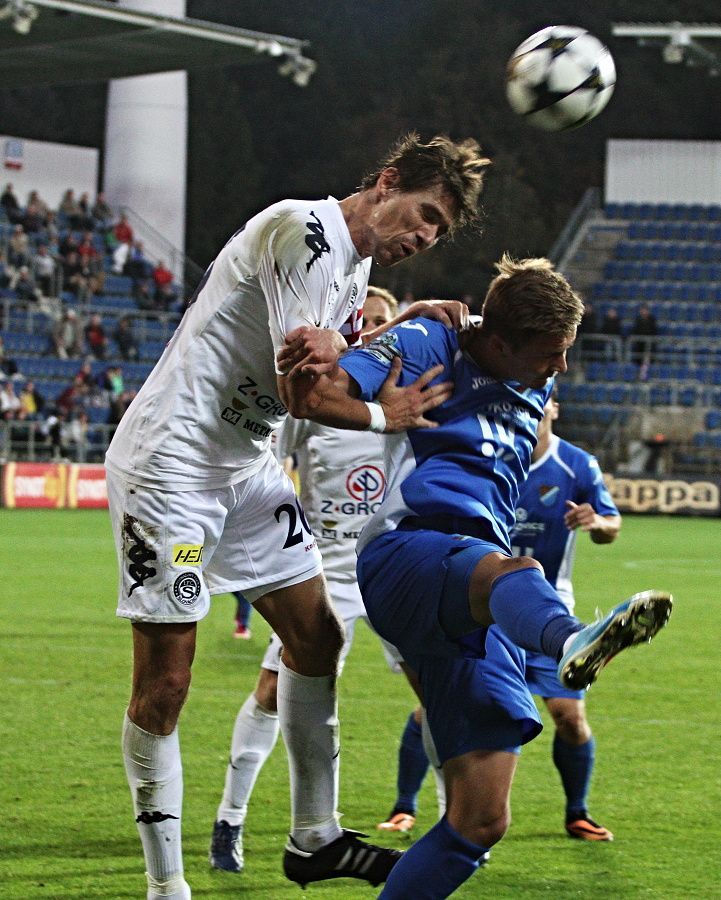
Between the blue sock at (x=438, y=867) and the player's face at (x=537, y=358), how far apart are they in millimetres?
1202

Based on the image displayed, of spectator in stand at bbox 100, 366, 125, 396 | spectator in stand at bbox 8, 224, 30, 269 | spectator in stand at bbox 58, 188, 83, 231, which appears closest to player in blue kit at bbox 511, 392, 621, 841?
spectator in stand at bbox 100, 366, 125, 396

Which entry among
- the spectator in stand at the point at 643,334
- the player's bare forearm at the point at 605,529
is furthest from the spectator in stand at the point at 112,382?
the player's bare forearm at the point at 605,529

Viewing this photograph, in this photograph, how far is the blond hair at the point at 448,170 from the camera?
4.25 metres

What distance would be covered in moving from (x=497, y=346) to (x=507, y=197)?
41.9m

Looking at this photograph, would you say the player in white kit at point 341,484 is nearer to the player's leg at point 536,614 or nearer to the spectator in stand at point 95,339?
the player's leg at point 536,614

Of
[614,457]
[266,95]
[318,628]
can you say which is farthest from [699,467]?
[266,95]

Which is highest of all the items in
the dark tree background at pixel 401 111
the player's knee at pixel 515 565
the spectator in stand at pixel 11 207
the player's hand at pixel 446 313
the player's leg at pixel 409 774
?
the dark tree background at pixel 401 111

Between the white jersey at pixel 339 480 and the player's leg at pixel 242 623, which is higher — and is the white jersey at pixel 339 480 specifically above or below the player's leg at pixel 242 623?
above

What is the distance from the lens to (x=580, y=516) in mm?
5785

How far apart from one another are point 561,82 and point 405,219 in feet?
5.99

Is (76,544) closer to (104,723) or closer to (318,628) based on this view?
(104,723)

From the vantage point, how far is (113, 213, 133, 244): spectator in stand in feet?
106

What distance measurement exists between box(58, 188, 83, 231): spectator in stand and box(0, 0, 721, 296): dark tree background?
570 inches

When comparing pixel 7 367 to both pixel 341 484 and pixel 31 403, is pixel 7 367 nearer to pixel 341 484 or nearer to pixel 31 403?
pixel 31 403
